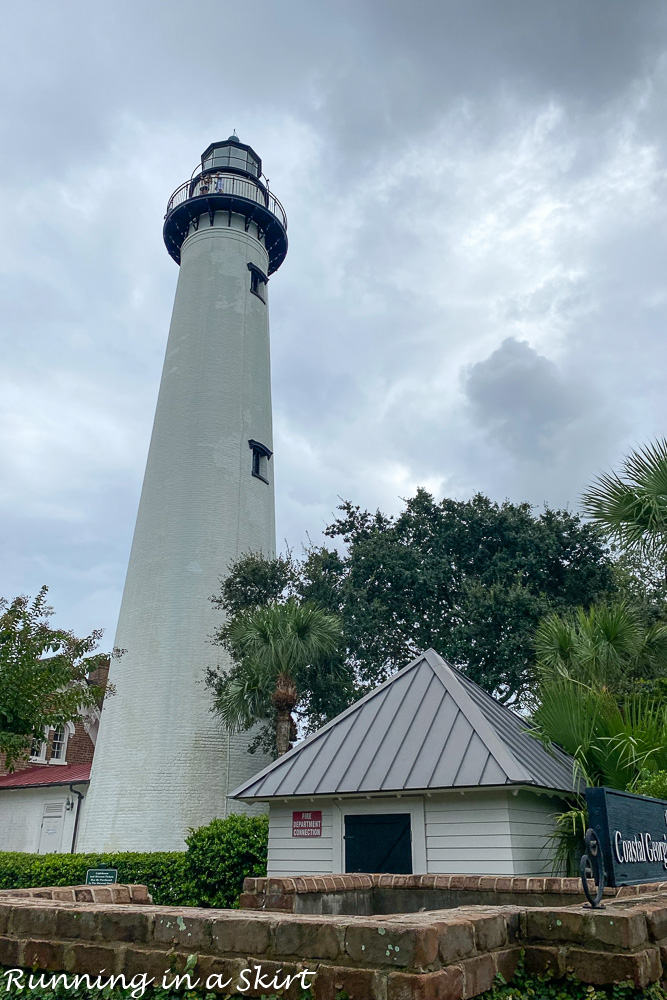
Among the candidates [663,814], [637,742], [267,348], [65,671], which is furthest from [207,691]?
[663,814]

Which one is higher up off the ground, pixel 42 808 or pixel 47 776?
pixel 47 776

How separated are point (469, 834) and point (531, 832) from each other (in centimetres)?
99

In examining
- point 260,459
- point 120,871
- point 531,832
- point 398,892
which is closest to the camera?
point 398,892

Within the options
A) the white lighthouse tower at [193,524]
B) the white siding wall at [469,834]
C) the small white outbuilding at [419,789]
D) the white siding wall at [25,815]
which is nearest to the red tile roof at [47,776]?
the white siding wall at [25,815]

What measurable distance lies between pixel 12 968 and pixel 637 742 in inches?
273

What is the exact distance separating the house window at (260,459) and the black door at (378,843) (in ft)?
48.9

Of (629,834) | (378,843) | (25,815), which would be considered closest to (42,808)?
(25,815)

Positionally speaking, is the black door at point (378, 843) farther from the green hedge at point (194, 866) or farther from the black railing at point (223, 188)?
the black railing at point (223, 188)

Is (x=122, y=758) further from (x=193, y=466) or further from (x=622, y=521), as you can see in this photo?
(x=622, y=521)

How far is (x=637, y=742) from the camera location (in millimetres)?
9148

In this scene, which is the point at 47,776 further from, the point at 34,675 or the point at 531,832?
the point at 531,832

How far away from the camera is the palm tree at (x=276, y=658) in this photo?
20141 mm

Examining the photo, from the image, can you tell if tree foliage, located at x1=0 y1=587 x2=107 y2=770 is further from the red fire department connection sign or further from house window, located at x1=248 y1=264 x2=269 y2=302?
house window, located at x1=248 y1=264 x2=269 y2=302

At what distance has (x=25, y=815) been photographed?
2530 centimetres
